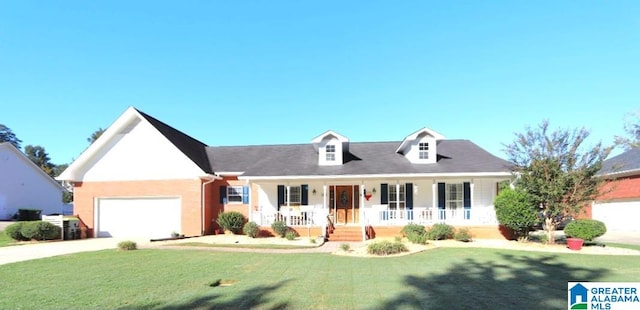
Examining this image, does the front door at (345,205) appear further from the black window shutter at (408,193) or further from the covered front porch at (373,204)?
the black window shutter at (408,193)

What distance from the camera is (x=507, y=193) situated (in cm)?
1694

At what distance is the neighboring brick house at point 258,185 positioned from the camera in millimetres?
19656

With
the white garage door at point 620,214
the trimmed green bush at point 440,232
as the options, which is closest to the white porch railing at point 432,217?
the trimmed green bush at point 440,232

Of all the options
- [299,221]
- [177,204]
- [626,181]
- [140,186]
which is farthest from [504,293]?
[626,181]

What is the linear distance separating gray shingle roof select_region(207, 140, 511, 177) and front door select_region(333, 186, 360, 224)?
1.22 meters

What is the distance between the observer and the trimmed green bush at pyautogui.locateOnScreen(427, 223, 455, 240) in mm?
16984

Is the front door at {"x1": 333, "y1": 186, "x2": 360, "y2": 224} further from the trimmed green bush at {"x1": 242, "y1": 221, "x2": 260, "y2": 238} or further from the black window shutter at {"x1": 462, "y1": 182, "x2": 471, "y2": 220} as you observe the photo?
the black window shutter at {"x1": 462, "y1": 182, "x2": 471, "y2": 220}

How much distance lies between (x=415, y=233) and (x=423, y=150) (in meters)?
5.52

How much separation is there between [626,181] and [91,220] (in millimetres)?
33751

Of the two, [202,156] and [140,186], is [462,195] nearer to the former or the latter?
[202,156]

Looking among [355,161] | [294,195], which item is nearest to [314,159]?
[355,161]

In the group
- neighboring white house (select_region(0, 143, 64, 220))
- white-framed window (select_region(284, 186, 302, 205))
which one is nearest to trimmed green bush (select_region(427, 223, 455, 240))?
white-framed window (select_region(284, 186, 302, 205))

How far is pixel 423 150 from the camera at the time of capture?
2102cm

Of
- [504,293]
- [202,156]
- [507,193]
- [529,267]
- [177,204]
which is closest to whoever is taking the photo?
[504,293]
